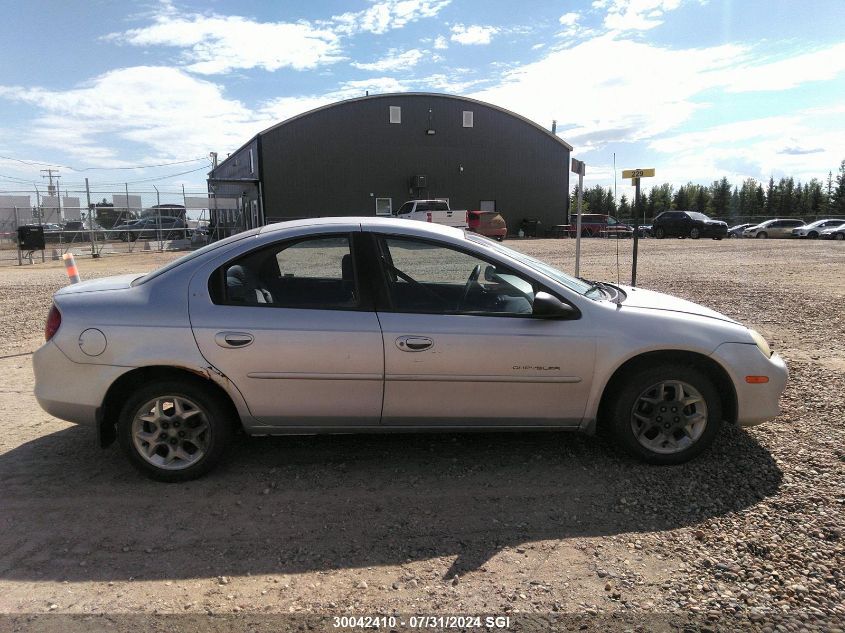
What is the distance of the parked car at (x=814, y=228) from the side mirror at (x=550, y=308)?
42.2 meters

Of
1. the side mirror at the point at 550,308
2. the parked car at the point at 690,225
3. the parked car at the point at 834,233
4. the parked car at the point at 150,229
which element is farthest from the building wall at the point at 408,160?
the side mirror at the point at 550,308

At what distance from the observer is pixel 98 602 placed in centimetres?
265

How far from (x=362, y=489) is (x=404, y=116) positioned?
127ft

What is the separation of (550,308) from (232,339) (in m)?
1.93

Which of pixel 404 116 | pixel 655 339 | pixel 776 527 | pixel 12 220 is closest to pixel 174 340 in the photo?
pixel 655 339

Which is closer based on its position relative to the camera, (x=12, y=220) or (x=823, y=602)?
(x=823, y=602)

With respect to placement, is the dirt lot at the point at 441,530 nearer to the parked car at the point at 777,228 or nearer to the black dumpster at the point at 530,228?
the black dumpster at the point at 530,228

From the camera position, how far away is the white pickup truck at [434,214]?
95.1 feet

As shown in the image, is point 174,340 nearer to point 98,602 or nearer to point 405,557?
point 98,602

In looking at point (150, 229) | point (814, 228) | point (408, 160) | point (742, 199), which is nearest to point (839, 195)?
point (742, 199)

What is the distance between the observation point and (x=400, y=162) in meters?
40.0

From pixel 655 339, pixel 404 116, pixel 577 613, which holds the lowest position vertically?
pixel 577 613

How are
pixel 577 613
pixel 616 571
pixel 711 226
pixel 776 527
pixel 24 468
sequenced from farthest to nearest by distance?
pixel 711 226
pixel 24 468
pixel 776 527
pixel 616 571
pixel 577 613

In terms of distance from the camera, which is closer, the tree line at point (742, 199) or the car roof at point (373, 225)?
the car roof at point (373, 225)
